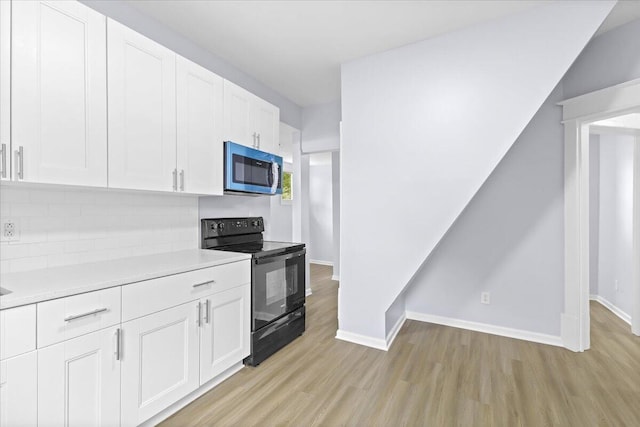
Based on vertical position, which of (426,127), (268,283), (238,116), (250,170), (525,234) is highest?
(238,116)

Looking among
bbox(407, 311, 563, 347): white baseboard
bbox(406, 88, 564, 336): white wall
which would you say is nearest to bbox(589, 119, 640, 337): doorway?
bbox(406, 88, 564, 336): white wall

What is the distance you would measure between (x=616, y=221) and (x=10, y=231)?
5492mm

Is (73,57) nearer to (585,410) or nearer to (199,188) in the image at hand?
(199,188)

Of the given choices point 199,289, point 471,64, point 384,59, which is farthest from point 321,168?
point 199,289

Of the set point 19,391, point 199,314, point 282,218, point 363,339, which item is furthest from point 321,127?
point 19,391

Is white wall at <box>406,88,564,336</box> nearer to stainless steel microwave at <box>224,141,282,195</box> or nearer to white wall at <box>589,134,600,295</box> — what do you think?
white wall at <box>589,134,600,295</box>

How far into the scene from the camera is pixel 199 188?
90.6 inches

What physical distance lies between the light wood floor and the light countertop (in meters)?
0.89

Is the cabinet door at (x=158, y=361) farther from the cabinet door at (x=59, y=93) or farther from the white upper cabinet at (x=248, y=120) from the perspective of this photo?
the white upper cabinet at (x=248, y=120)

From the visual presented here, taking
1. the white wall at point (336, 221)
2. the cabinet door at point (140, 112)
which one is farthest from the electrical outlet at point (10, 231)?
the white wall at point (336, 221)

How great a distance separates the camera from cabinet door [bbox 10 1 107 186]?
4.57 ft

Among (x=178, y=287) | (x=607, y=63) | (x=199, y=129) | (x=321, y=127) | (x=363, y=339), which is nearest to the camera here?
(x=178, y=287)

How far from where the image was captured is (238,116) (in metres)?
2.62

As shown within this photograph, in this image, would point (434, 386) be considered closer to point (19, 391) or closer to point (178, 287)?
point (178, 287)
